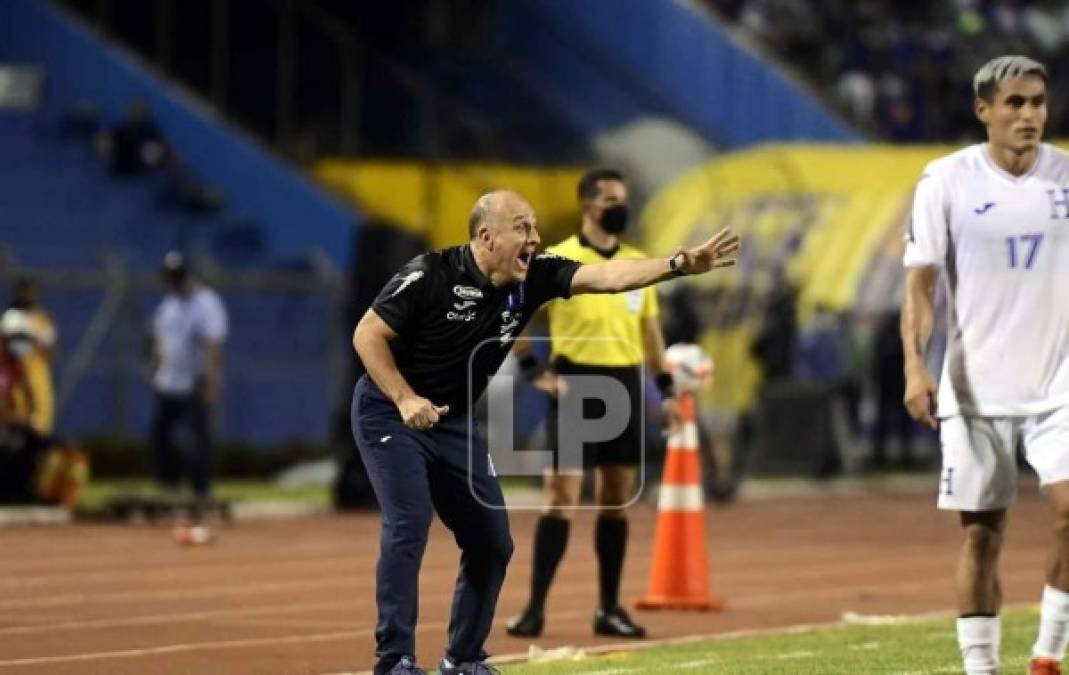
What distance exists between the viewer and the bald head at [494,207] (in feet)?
36.1

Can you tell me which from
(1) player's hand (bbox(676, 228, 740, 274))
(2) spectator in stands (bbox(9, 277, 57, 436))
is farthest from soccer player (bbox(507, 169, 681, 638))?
(2) spectator in stands (bbox(9, 277, 57, 436))

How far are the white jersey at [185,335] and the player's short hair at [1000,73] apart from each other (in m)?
14.5

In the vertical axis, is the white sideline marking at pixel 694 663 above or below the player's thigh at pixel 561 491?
below

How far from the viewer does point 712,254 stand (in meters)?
10.4

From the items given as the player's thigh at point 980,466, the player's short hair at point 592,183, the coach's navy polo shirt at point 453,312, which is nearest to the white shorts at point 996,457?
the player's thigh at point 980,466

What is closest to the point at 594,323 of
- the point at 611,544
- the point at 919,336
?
the point at 611,544

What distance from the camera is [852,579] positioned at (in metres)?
18.8

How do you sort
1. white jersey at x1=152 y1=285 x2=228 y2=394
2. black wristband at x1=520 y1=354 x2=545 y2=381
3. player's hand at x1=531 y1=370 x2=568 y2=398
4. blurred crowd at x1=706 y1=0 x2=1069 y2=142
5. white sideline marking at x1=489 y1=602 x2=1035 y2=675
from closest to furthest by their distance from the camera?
white sideline marking at x1=489 y1=602 x2=1035 y2=675
player's hand at x1=531 y1=370 x2=568 y2=398
black wristband at x1=520 y1=354 x2=545 y2=381
white jersey at x1=152 y1=285 x2=228 y2=394
blurred crowd at x1=706 y1=0 x2=1069 y2=142

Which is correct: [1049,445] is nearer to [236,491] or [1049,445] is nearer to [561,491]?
[561,491]

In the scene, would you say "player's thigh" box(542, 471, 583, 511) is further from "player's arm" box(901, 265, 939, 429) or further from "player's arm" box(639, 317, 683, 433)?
"player's arm" box(901, 265, 939, 429)

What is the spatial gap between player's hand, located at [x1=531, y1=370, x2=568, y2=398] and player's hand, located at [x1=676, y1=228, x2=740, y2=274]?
3.82 meters

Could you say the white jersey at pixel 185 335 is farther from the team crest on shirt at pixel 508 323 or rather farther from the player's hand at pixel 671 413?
the team crest on shirt at pixel 508 323

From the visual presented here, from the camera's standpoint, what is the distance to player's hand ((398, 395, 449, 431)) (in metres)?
10.6

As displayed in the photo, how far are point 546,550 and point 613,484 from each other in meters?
0.53
